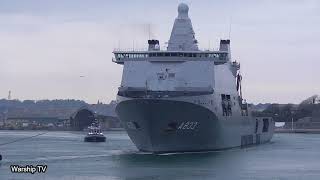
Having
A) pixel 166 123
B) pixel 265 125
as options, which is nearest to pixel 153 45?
pixel 166 123

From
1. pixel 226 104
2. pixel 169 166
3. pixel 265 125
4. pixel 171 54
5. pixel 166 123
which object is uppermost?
pixel 171 54

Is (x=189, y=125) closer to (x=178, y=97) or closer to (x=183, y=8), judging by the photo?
(x=178, y=97)

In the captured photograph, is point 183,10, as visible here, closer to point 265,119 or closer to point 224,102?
point 224,102

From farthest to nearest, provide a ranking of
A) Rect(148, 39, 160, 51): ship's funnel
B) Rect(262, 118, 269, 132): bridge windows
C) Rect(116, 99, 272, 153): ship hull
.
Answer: Rect(262, 118, 269, 132): bridge windows → Rect(148, 39, 160, 51): ship's funnel → Rect(116, 99, 272, 153): ship hull

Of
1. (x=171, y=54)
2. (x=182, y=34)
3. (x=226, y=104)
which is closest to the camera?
(x=171, y=54)

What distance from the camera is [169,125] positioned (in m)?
68.1

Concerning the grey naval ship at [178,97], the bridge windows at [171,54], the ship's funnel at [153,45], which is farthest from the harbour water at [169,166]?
the ship's funnel at [153,45]

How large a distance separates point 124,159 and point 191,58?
12.0 meters

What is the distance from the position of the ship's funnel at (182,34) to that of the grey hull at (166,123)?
35.4 feet

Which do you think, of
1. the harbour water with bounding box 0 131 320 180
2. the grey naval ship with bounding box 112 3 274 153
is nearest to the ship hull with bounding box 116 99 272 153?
the grey naval ship with bounding box 112 3 274 153

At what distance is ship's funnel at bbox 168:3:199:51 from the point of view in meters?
79.7

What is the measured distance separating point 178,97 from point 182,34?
557 inches

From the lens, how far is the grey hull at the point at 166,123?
67.6 m

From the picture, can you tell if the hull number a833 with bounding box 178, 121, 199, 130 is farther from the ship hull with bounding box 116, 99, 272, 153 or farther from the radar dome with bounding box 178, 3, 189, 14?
the radar dome with bounding box 178, 3, 189, 14
